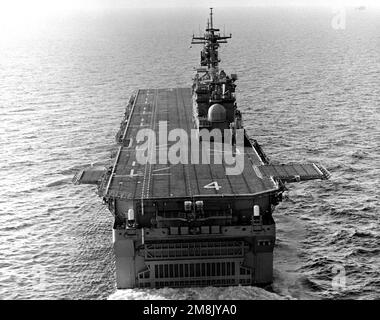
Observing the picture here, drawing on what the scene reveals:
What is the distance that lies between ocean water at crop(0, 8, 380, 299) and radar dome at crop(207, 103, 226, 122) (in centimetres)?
740

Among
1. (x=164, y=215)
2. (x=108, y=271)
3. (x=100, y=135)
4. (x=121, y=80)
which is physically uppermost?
(x=121, y=80)

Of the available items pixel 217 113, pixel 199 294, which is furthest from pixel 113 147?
pixel 199 294

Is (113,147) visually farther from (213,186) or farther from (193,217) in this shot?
(193,217)

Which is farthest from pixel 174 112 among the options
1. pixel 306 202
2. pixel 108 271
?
pixel 108 271

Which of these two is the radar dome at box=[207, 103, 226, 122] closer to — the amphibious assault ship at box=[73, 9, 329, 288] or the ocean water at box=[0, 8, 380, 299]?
the amphibious assault ship at box=[73, 9, 329, 288]

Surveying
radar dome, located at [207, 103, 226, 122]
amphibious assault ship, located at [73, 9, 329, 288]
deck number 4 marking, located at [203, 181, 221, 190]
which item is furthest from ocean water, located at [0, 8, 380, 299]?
radar dome, located at [207, 103, 226, 122]

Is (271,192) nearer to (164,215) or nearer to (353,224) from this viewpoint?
(164,215)

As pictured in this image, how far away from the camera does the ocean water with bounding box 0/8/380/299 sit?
28891 millimetres

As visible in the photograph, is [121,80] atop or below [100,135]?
atop

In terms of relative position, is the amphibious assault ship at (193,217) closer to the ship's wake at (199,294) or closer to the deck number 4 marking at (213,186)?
the deck number 4 marking at (213,186)

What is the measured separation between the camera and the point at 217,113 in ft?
129

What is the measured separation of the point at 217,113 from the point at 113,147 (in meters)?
14.2

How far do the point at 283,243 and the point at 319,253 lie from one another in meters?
2.19
